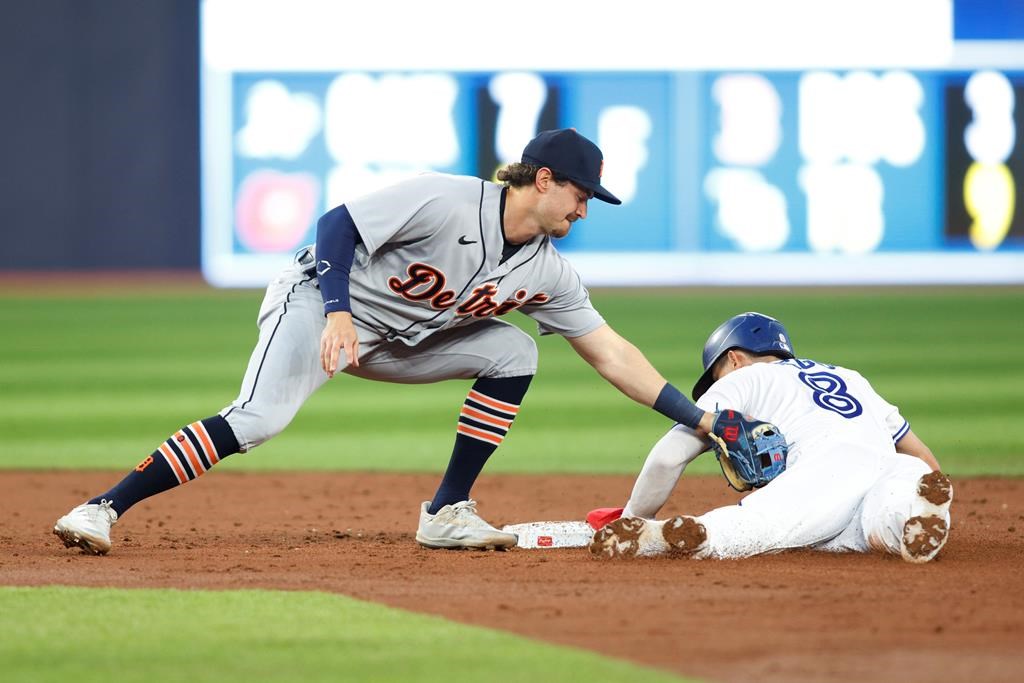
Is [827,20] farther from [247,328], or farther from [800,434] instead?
[800,434]

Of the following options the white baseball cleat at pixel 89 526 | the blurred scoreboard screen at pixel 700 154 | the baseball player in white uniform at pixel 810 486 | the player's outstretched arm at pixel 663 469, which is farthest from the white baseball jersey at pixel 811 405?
the blurred scoreboard screen at pixel 700 154

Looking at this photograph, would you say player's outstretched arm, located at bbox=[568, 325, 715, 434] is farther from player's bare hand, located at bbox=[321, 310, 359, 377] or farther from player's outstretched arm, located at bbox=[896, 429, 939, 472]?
player's bare hand, located at bbox=[321, 310, 359, 377]

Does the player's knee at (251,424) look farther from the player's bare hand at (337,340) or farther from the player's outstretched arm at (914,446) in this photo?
the player's outstretched arm at (914,446)

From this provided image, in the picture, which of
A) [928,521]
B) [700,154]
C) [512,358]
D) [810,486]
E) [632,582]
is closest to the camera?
[632,582]

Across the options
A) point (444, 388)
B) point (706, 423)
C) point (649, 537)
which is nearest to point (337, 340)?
point (649, 537)

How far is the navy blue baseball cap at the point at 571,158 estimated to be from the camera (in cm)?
446

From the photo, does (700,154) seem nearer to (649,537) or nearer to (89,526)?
(649,537)

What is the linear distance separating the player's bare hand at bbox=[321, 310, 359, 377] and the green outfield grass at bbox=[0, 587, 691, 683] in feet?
2.38

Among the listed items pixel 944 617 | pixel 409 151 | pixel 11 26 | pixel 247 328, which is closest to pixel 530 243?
pixel 944 617

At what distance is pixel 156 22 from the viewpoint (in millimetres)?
17281

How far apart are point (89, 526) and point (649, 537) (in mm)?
1593

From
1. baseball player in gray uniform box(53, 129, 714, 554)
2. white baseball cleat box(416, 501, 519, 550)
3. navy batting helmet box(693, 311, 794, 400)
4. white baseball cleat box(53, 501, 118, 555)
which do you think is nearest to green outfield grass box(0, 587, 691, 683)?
white baseball cleat box(53, 501, 118, 555)

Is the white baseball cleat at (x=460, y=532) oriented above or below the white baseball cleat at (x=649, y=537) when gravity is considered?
below

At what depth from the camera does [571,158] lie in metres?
4.46
